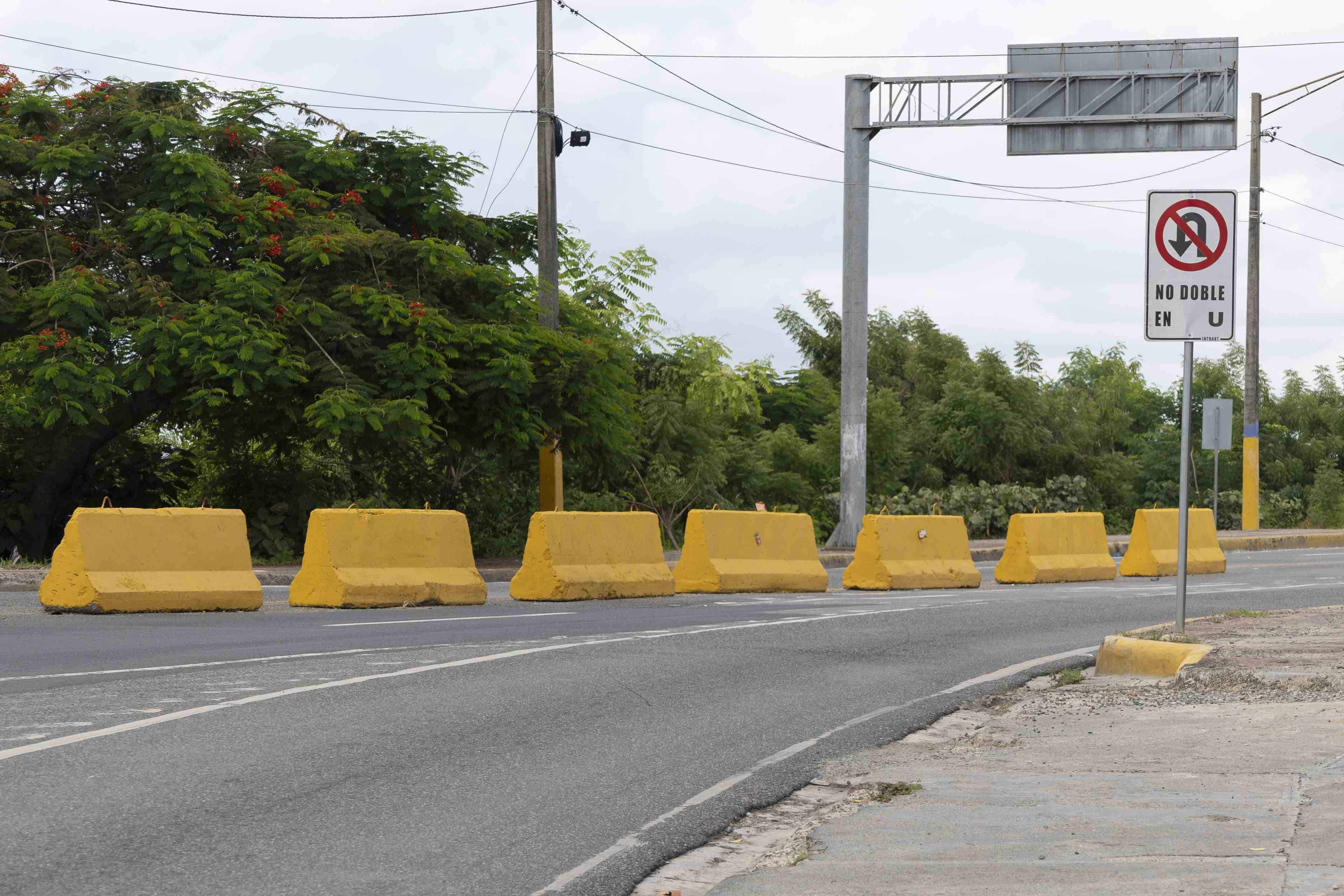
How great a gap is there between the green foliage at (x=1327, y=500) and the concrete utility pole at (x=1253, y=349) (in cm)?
904

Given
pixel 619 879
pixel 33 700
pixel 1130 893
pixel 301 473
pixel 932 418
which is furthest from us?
pixel 932 418

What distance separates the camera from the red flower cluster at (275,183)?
2495 centimetres

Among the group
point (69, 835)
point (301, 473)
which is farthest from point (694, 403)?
point (69, 835)

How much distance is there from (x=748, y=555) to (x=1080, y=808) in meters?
13.0

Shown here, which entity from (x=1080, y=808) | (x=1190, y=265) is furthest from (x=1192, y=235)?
(x=1080, y=808)

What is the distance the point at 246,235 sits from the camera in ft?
79.5

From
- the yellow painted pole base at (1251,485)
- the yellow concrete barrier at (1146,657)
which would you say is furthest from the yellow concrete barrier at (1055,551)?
the yellow painted pole base at (1251,485)

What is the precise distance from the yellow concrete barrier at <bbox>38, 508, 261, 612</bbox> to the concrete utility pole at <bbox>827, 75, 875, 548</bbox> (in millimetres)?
14069

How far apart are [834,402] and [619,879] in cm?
4603

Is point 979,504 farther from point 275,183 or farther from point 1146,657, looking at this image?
point 1146,657

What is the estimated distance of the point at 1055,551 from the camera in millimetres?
22469

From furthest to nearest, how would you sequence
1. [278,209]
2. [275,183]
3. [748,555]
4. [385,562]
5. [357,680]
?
[275,183], [278,209], [748,555], [385,562], [357,680]

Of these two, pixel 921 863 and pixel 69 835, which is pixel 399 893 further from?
pixel 921 863

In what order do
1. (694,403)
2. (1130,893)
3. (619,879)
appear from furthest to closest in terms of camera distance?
1. (694,403)
2. (619,879)
3. (1130,893)
